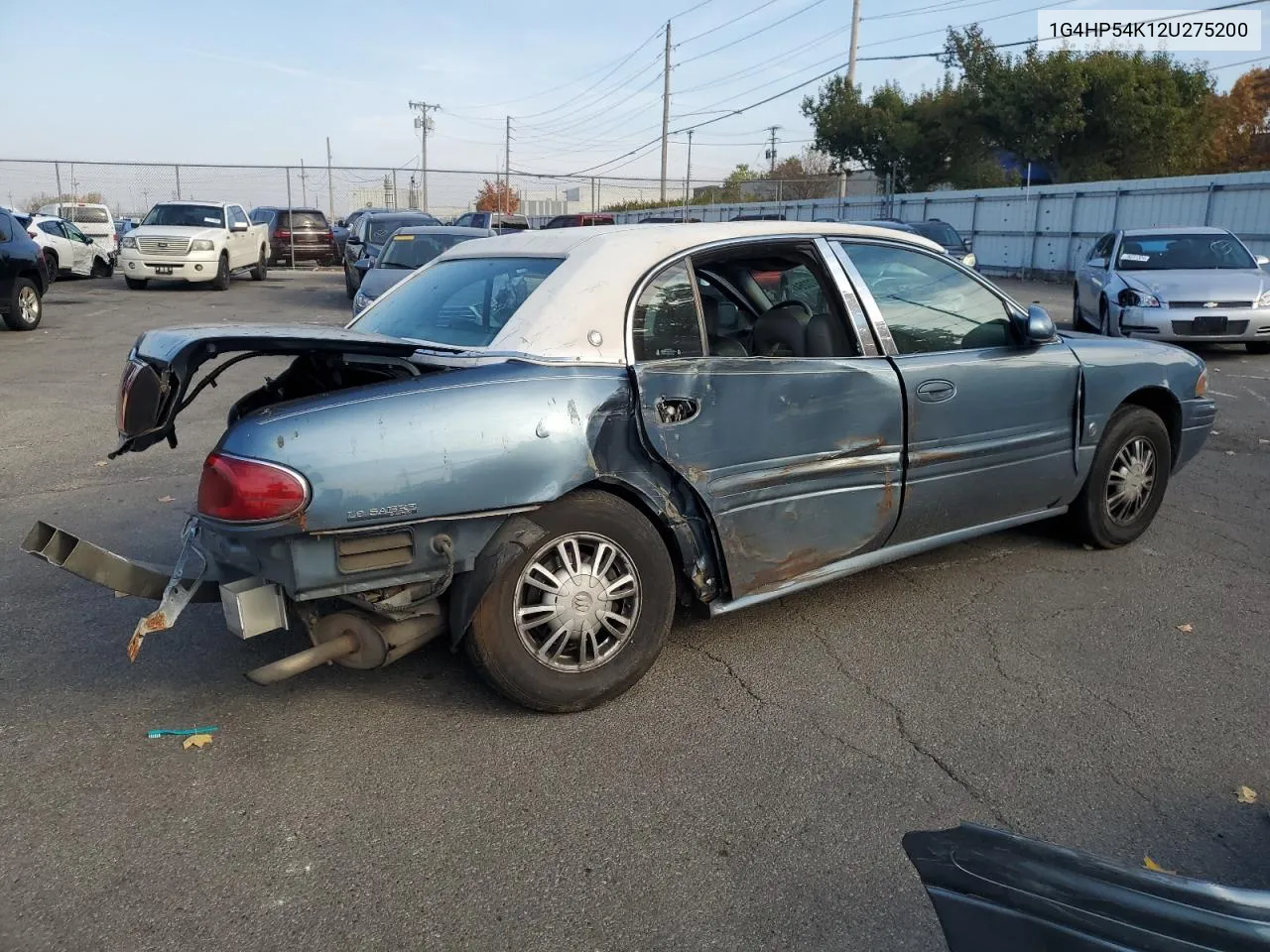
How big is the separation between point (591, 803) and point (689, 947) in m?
0.68

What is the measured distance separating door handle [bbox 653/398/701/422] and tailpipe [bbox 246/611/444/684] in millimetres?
999

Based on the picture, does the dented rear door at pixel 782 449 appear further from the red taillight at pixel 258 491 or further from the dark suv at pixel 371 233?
the dark suv at pixel 371 233

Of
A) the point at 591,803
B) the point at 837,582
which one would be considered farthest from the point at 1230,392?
the point at 591,803

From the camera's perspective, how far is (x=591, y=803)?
308 centimetres

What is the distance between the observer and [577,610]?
3512 millimetres

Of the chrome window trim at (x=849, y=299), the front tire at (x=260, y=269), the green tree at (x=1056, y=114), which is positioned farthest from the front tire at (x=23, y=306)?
the green tree at (x=1056, y=114)

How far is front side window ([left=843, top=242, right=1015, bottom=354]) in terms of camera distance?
4422 millimetres

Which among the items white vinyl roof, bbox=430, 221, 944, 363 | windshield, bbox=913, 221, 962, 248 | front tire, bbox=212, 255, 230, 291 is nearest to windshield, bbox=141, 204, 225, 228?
front tire, bbox=212, 255, 230, 291

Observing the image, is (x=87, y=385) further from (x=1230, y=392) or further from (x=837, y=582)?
(x=1230, y=392)

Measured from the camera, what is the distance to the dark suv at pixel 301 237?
102ft

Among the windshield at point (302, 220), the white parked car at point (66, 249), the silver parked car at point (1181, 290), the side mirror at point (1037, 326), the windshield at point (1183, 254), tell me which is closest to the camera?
the side mirror at point (1037, 326)

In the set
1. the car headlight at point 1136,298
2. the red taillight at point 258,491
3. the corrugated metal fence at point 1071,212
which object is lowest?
the red taillight at point 258,491

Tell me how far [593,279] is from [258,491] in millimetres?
1399

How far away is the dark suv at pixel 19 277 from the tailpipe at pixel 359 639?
1337 cm
